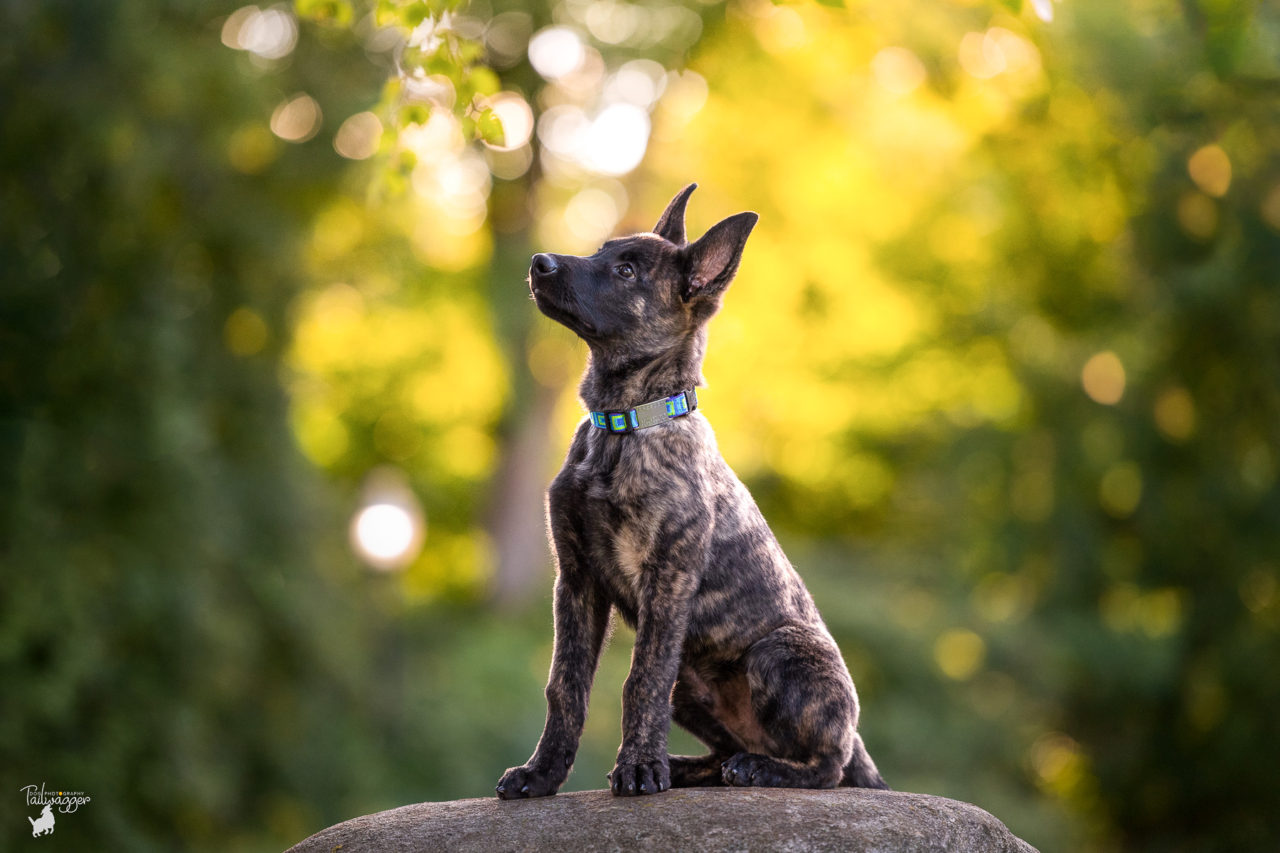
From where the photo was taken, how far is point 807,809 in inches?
195

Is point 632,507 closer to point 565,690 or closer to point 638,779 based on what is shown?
point 565,690

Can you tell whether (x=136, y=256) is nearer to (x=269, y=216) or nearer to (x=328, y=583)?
(x=269, y=216)

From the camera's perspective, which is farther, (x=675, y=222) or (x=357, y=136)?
(x=357, y=136)

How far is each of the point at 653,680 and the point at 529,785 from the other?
30.6 inches

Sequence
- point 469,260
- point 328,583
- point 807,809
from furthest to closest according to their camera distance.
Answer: point 469,260 < point 328,583 < point 807,809

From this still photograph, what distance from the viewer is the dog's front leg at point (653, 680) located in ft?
16.0

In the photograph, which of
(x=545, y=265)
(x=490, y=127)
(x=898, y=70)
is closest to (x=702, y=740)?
(x=545, y=265)

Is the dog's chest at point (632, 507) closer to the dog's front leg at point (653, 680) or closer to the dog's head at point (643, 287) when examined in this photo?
the dog's front leg at point (653, 680)

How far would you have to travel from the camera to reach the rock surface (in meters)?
4.81

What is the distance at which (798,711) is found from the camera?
5.08 m

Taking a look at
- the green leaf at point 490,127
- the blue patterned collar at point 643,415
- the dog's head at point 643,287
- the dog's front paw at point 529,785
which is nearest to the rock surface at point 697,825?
the dog's front paw at point 529,785

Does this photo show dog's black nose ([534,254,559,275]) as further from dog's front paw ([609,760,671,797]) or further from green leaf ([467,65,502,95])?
dog's front paw ([609,760,671,797])

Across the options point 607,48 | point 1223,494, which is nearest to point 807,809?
point 1223,494

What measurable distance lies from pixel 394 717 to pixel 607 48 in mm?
9880
